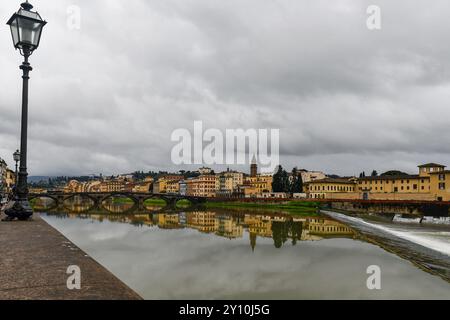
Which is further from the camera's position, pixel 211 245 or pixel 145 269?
pixel 211 245

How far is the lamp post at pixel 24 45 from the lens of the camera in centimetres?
891

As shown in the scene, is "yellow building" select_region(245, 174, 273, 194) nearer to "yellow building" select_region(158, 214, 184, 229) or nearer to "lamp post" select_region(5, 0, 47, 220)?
"yellow building" select_region(158, 214, 184, 229)

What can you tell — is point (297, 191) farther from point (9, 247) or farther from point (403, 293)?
point (9, 247)

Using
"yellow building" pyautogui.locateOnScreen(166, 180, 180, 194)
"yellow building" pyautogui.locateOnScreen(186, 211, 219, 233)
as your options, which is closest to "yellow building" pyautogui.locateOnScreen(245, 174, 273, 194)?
"yellow building" pyautogui.locateOnScreen(166, 180, 180, 194)

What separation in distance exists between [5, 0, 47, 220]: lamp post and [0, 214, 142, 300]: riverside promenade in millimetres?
3517

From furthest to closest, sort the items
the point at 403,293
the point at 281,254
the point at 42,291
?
the point at 281,254, the point at 403,293, the point at 42,291

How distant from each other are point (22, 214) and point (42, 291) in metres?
7.27

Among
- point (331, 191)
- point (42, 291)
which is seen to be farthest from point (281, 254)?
point (331, 191)

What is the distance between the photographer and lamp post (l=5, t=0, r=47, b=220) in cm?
891

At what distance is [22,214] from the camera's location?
9680mm

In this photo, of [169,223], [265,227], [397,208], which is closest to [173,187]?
[397,208]

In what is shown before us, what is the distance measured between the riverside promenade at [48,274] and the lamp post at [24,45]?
138 inches
